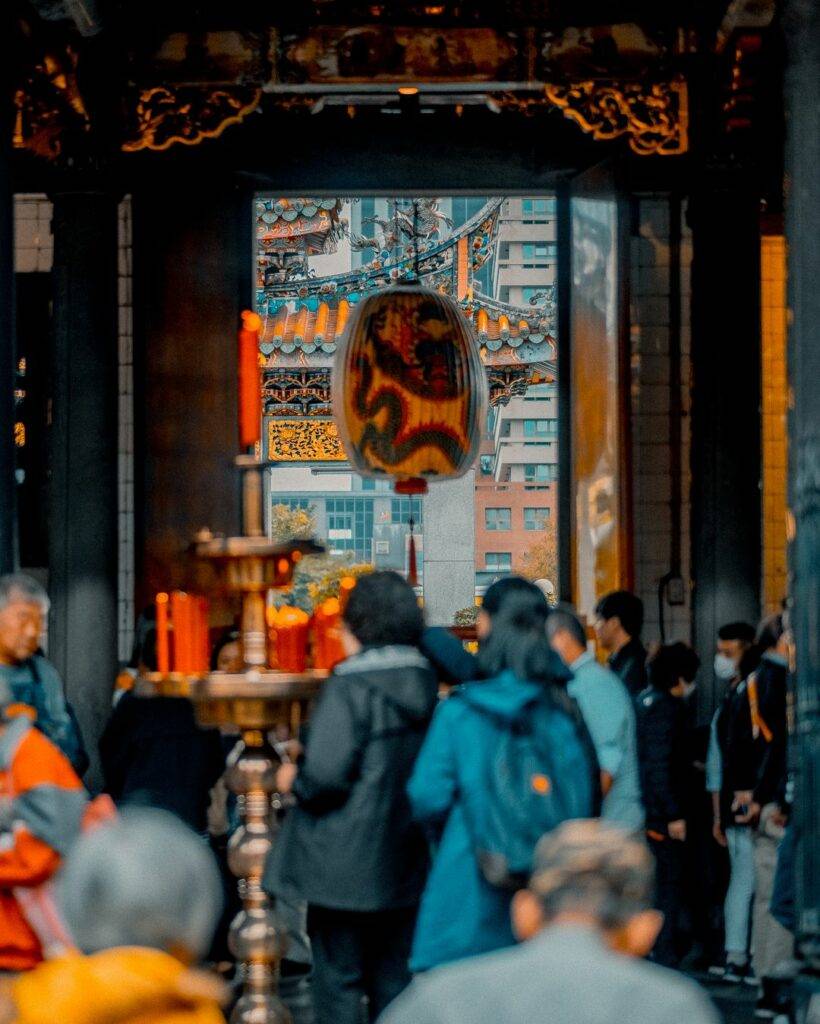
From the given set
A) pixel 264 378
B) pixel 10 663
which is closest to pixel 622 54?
pixel 10 663

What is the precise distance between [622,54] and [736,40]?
2.72 ft

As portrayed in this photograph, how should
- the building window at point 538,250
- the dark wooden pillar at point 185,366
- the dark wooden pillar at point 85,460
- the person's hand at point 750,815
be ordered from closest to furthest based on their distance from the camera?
the person's hand at point 750,815, the dark wooden pillar at point 85,460, the dark wooden pillar at point 185,366, the building window at point 538,250

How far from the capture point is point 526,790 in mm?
5219

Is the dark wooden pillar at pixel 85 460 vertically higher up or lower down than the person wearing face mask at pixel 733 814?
higher up

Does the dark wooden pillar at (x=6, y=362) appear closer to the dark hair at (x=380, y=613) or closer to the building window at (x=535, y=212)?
the dark hair at (x=380, y=613)

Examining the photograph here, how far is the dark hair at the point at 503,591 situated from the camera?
5.62m

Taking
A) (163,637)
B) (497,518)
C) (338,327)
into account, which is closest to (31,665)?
(163,637)

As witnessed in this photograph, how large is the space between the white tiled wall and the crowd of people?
7.11 feet

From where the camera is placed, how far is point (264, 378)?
21.9 metres

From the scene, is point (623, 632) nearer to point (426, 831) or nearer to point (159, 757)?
point (159, 757)

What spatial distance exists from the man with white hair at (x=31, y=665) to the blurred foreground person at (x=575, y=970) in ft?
9.51

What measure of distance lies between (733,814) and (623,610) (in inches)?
45.2

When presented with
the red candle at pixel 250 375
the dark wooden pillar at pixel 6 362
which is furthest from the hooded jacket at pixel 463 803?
the dark wooden pillar at pixel 6 362

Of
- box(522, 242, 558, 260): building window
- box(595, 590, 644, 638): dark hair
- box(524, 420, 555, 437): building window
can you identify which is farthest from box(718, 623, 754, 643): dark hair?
box(522, 242, 558, 260): building window
